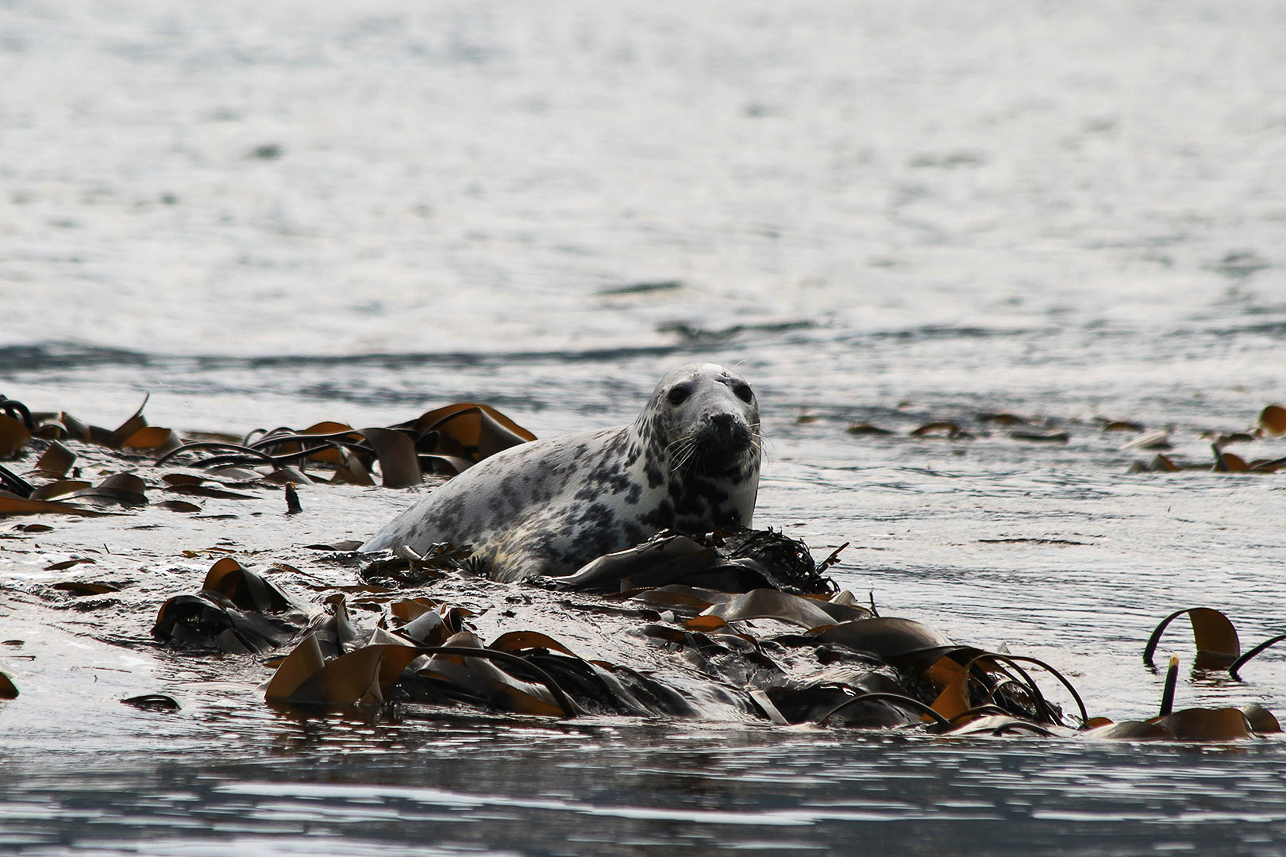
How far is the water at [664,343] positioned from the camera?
193 cm

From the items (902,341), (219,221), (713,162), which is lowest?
(902,341)

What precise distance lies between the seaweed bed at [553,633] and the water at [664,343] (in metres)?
0.11

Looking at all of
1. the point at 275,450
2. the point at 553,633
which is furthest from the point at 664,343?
the point at 553,633

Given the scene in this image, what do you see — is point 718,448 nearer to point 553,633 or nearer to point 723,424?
point 723,424

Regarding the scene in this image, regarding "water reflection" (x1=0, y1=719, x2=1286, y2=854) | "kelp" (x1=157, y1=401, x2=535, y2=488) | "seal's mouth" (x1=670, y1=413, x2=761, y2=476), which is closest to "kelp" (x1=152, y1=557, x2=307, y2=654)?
"water reflection" (x1=0, y1=719, x2=1286, y2=854)

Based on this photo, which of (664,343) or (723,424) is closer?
(723,424)

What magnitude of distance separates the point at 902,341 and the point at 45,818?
11.0 metres

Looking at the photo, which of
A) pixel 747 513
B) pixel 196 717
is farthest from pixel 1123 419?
pixel 196 717

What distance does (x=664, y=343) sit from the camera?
12391 millimetres

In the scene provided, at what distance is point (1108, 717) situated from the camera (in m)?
2.73

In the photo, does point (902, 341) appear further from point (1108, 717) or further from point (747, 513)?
point (1108, 717)

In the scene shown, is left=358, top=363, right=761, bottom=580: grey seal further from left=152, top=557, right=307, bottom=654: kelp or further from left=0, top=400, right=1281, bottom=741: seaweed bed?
left=152, top=557, right=307, bottom=654: kelp

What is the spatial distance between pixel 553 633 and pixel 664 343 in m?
9.42

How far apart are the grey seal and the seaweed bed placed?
19 centimetres
